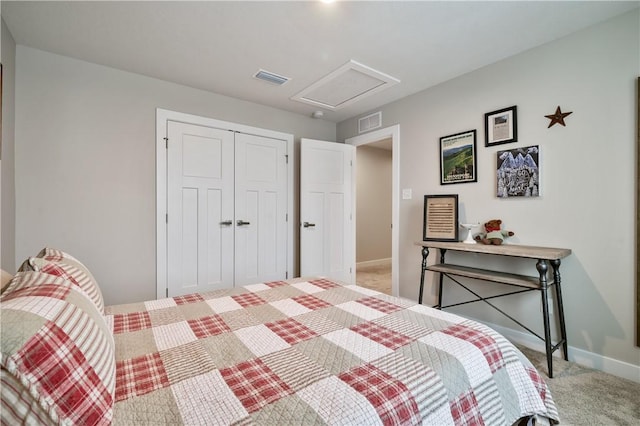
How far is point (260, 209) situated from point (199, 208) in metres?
0.72

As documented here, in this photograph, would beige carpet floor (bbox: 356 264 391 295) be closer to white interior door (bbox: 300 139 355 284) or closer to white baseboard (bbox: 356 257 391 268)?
white baseboard (bbox: 356 257 391 268)

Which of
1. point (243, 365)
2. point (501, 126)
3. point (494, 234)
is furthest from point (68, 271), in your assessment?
point (501, 126)

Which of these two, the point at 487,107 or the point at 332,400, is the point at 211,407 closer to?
the point at 332,400

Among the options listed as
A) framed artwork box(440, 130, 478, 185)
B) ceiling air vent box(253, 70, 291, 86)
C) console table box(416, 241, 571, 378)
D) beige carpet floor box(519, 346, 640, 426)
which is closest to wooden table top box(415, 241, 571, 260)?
console table box(416, 241, 571, 378)

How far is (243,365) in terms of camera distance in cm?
98

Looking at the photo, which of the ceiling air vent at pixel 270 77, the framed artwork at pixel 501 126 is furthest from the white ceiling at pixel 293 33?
the framed artwork at pixel 501 126

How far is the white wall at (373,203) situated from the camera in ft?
19.2

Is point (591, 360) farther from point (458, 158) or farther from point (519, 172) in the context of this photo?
point (458, 158)

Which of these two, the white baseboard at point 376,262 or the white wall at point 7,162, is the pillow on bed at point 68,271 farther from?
the white baseboard at point 376,262

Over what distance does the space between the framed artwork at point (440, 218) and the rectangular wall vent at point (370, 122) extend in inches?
49.4

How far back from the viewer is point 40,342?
634 mm

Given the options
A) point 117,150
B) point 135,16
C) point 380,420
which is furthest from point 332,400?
point 117,150

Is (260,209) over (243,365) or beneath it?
over

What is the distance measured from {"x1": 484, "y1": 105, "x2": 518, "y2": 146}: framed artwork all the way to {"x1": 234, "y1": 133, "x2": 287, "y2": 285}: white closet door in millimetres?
2309
